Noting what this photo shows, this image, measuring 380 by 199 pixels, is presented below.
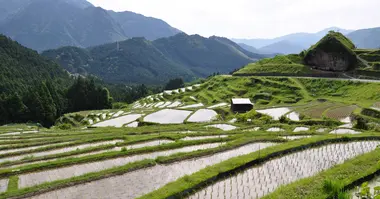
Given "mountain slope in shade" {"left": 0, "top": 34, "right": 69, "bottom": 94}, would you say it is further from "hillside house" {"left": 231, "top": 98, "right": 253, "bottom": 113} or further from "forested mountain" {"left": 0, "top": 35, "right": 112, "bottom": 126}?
"hillside house" {"left": 231, "top": 98, "right": 253, "bottom": 113}

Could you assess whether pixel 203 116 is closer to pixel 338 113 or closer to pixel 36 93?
pixel 338 113

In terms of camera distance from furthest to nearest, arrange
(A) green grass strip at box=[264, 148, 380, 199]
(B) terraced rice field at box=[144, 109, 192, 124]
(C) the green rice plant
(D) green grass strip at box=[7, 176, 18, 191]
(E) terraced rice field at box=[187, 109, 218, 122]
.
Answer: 1. (B) terraced rice field at box=[144, 109, 192, 124]
2. (E) terraced rice field at box=[187, 109, 218, 122]
3. (D) green grass strip at box=[7, 176, 18, 191]
4. (A) green grass strip at box=[264, 148, 380, 199]
5. (C) the green rice plant

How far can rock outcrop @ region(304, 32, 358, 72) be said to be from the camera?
247ft

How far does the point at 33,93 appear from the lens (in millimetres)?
80812

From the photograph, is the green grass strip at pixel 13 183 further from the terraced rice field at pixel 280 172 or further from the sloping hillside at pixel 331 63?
the sloping hillside at pixel 331 63

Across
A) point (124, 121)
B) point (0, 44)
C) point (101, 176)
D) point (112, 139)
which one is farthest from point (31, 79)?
point (101, 176)

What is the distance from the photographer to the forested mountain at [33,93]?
78.4 meters

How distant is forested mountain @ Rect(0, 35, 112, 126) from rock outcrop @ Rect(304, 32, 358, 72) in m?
74.3

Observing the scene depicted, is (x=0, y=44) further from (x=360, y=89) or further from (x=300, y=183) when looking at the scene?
(x=300, y=183)

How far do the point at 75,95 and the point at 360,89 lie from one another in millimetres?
91516

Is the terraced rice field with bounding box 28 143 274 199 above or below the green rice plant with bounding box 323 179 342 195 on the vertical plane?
below

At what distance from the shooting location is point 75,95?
341ft

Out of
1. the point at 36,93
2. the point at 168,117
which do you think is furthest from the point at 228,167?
the point at 36,93

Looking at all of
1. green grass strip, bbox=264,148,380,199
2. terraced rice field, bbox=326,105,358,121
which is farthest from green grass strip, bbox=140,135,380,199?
terraced rice field, bbox=326,105,358,121
